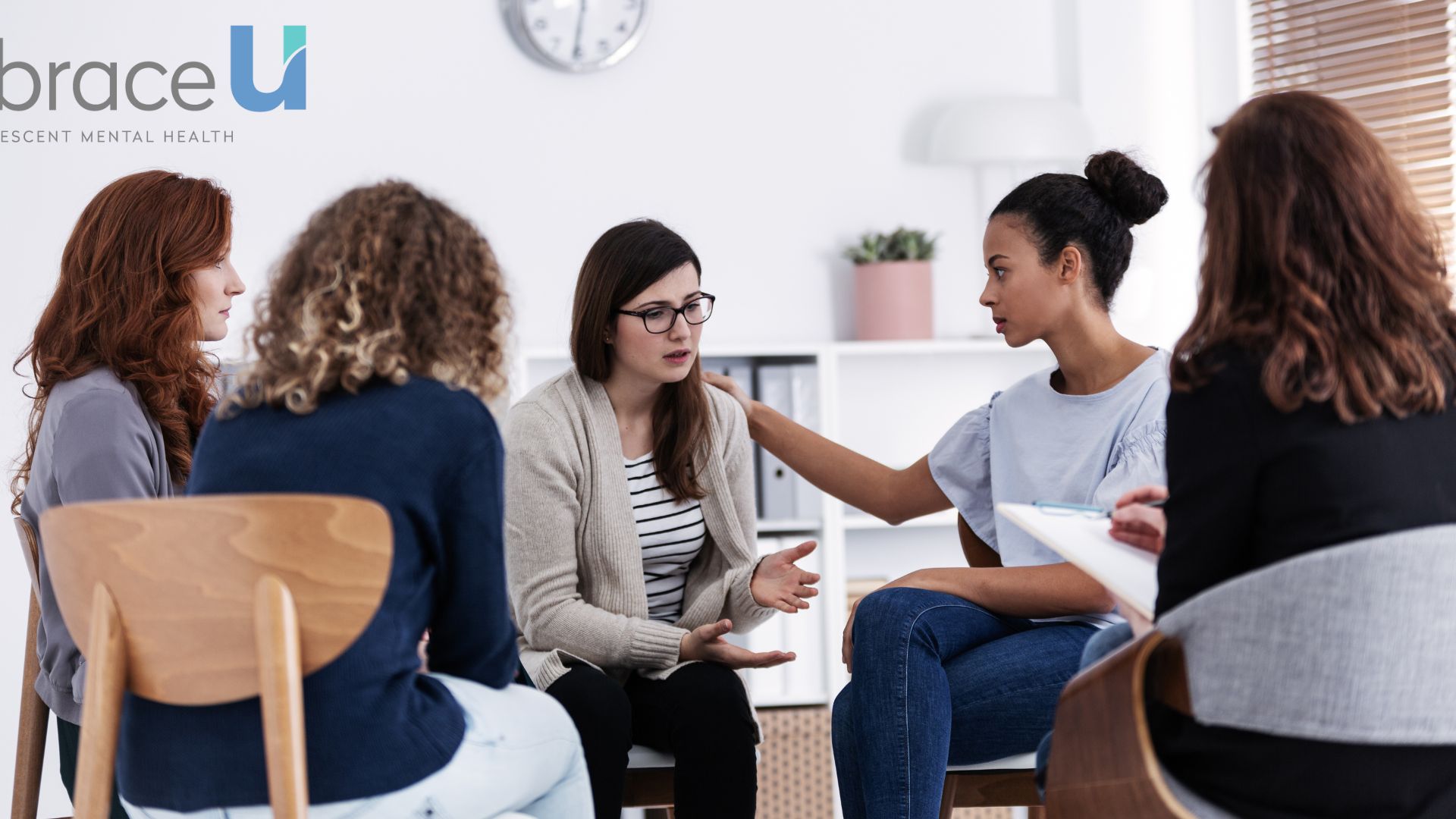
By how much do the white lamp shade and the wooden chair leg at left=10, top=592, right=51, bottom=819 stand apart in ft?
7.74

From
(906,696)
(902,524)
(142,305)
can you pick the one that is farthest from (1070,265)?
(142,305)

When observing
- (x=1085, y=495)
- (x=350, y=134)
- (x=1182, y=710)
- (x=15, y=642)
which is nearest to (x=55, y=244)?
(x=350, y=134)

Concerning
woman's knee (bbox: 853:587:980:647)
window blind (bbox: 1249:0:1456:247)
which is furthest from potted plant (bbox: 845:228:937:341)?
woman's knee (bbox: 853:587:980:647)

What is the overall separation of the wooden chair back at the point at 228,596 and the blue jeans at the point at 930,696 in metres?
0.80

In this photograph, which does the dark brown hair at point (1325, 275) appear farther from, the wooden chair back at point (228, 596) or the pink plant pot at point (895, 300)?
the pink plant pot at point (895, 300)

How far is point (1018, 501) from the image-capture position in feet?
6.25

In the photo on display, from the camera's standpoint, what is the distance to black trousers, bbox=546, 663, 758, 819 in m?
1.66

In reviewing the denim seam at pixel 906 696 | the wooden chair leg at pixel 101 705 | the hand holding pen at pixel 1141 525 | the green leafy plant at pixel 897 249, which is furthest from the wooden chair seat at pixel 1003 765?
the green leafy plant at pixel 897 249

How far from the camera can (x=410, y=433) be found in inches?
46.4

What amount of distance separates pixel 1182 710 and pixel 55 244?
9.54 ft

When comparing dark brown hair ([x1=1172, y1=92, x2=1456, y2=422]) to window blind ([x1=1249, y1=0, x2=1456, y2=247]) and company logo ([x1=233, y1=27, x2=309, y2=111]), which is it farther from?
company logo ([x1=233, y1=27, x2=309, y2=111])

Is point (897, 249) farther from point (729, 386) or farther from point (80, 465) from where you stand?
point (80, 465)

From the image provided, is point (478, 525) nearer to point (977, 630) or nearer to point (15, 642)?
point (977, 630)

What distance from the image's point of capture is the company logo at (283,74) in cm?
313
